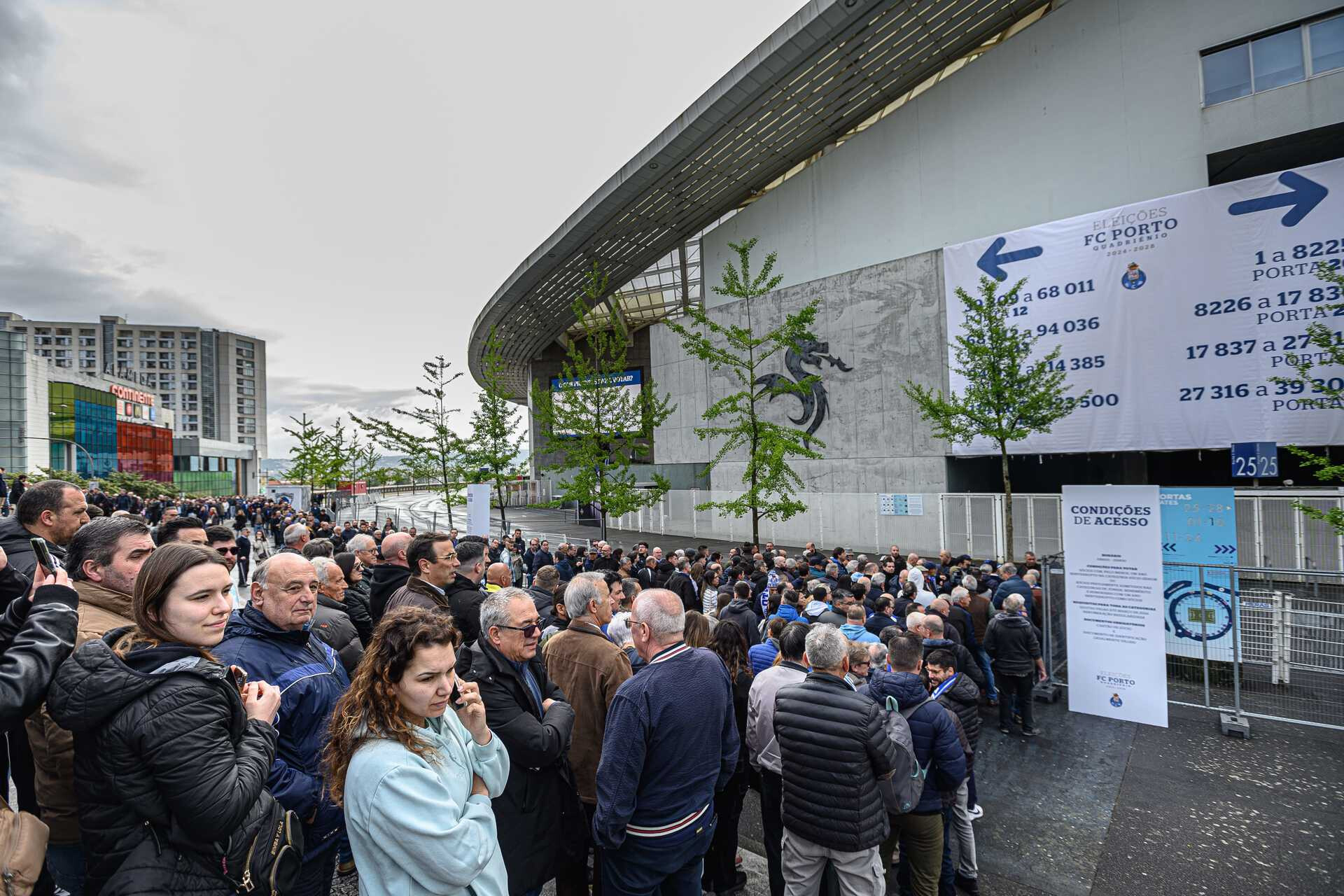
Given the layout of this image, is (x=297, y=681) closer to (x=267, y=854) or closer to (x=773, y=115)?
(x=267, y=854)

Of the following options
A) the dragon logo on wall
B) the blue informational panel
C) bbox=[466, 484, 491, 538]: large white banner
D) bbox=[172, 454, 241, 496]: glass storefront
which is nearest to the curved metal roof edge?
the dragon logo on wall

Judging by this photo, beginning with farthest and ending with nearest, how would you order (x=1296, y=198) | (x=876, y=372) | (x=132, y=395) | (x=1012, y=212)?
(x=132, y=395) < (x=876, y=372) < (x=1012, y=212) < (x=1296, y=198)

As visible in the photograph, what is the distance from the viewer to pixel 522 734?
2.59 meters

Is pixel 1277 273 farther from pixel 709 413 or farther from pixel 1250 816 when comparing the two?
pixel 1250 816

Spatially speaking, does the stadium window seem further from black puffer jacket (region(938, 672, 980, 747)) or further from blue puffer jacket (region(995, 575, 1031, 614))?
black puffer jacket (region(938, 672, 980, 747))

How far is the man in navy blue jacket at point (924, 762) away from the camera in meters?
3.66

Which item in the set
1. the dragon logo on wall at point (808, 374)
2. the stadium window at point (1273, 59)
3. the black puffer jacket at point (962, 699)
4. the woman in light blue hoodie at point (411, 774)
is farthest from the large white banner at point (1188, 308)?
the woman in light blue hoodie at point (411, 774)

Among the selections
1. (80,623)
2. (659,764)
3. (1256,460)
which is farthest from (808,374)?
(80,623)

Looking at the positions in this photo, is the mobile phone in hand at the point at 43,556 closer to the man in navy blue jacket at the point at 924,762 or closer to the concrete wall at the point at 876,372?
the man in navy blue jacket at the point at 924,762

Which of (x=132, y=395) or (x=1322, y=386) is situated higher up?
(x=132, y=395)

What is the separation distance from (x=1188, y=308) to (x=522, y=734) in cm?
2073

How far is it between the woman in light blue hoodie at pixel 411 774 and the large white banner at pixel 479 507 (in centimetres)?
1330

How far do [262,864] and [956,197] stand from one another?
2523 cm

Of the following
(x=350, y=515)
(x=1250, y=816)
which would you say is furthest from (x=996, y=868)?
(x=350, y=515)
